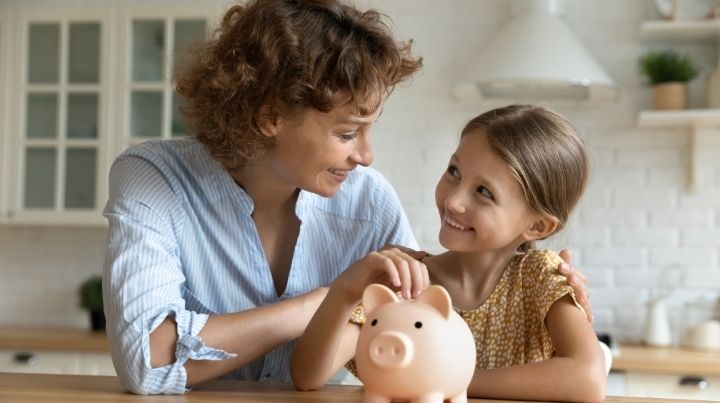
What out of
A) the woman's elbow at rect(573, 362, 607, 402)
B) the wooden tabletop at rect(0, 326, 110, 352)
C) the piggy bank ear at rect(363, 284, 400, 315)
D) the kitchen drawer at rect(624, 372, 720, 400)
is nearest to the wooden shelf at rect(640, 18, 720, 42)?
the kitchen drawer at rect(624, 372, 720, 400)

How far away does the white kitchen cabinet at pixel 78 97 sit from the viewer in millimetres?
4203

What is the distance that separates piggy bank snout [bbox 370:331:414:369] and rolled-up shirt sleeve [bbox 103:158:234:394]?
1.46ft

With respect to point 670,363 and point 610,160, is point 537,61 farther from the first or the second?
point 670,363

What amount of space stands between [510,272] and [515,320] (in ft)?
0.26

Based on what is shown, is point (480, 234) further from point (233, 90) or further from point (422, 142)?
point (422, 142)

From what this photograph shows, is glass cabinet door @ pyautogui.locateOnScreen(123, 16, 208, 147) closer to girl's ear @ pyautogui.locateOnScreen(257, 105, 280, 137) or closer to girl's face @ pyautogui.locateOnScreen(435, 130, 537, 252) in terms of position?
girl's ear @ pyautogui.locateOnScreen(257, 105, 280, 137)

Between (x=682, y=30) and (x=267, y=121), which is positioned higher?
(x=682, y=30)

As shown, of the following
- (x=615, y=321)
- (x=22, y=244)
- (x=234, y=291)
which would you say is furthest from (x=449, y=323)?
(x=22, y=244)

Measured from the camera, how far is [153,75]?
4.27 meters

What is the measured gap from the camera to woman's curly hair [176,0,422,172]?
5.31ft

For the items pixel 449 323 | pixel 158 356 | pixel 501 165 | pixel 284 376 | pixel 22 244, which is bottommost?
pixel 22 244

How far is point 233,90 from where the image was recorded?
66.2 inches

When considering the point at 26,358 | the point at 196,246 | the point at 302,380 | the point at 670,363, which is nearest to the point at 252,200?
the point at 196,246

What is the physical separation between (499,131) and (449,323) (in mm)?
448
